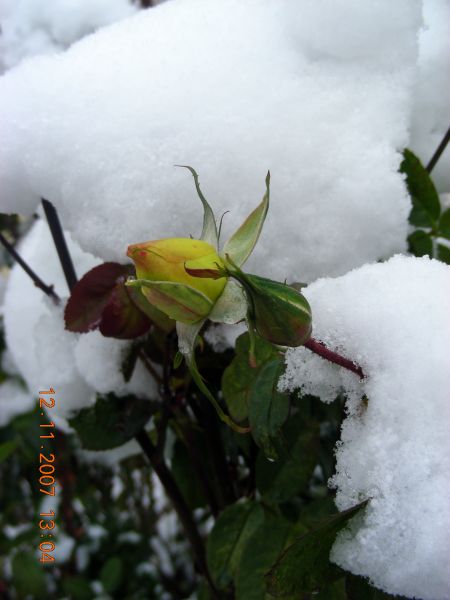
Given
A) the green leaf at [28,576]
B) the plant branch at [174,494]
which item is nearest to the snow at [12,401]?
the green leaf at [28,576]

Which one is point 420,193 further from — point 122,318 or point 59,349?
point 59,349

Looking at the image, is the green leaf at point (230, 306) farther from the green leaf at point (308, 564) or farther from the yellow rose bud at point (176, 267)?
the green leaf at point (308, 564)

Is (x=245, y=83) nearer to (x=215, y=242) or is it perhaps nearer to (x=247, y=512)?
(x=215, y=242)

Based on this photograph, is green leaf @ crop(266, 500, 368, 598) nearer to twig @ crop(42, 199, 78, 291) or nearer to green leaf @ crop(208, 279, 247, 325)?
green leaf @ crop(208, 279, 247, 325)

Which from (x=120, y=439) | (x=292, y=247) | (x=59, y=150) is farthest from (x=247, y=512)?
(x=59, y=150)

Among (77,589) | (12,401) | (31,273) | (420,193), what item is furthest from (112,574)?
(420,193)

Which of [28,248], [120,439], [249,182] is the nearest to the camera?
[249,182]
